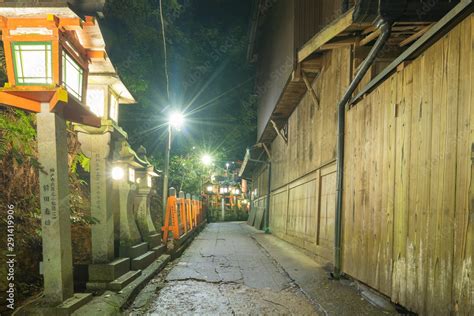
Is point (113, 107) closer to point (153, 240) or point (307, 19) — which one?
point (153, 240)

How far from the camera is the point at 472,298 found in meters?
2.64

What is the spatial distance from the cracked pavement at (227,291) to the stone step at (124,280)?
38 cm

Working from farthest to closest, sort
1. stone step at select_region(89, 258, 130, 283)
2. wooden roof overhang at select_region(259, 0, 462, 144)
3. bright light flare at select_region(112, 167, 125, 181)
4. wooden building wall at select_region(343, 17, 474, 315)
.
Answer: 1. bright light flare at select_region(112, 167, 125, 181)
2. stone step at select_region(89, 258, 130, 283)
3. wooden roof overhang at select_region(259, 0, 462, 144)
4. wooden building wall at select_region(343, 17, 474, 315)

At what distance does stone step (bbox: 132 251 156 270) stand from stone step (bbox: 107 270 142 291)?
192 mm

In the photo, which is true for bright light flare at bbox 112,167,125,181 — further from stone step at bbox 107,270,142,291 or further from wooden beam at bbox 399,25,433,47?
wooden beam at bbox 399,25,433,47

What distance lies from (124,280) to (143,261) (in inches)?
57.5

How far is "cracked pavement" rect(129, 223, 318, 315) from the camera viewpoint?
471 centimetres

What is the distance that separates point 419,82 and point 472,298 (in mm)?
2450

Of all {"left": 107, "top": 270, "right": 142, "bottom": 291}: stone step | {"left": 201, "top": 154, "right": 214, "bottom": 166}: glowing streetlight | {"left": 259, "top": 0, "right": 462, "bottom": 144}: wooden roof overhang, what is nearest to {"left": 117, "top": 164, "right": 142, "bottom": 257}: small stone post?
{"left": 107, "top": 270, "right": 142, "bottom": 291}: stone step

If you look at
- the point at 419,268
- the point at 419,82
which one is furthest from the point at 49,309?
the point at 419,82

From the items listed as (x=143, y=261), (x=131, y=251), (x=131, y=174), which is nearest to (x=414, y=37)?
(x=131, y=174)

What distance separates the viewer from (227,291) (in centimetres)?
566

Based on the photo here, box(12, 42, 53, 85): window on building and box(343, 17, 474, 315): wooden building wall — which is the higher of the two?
box(12, 42, 53, 85): window on building

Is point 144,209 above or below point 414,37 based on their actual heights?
below
